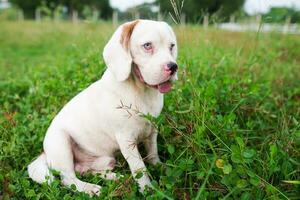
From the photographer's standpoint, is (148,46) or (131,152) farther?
(131,152)

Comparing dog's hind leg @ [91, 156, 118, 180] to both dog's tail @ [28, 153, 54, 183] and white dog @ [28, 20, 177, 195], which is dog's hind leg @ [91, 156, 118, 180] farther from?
dog's tail @ [28, 153, 54, 183]

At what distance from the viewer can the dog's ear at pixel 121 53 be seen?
2336mm

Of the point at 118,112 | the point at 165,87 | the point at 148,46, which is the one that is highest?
the point at 148,46

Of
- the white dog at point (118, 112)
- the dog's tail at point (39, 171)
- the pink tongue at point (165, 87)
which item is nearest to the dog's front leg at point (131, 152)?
the white dog at point (118, 112)

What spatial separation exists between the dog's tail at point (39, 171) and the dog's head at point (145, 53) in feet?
2.58

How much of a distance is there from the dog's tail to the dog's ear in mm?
787

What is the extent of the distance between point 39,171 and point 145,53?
1.06 meters

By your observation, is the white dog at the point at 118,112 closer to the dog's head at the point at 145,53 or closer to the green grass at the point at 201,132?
the dog's head at the point at 145,53

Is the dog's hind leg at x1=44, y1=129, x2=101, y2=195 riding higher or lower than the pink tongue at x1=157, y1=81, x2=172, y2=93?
lower

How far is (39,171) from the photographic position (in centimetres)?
257

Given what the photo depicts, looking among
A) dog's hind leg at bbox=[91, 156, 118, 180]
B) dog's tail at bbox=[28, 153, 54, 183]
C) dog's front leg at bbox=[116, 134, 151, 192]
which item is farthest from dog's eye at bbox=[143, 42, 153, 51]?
dog's tail at bbox=[28, 153, 54, 183]

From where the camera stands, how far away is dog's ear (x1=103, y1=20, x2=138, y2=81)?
2.34m

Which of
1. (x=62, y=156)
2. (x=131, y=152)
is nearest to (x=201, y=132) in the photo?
(x=131, y=152)

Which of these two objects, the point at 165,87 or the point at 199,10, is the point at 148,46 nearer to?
the point at 165,87
